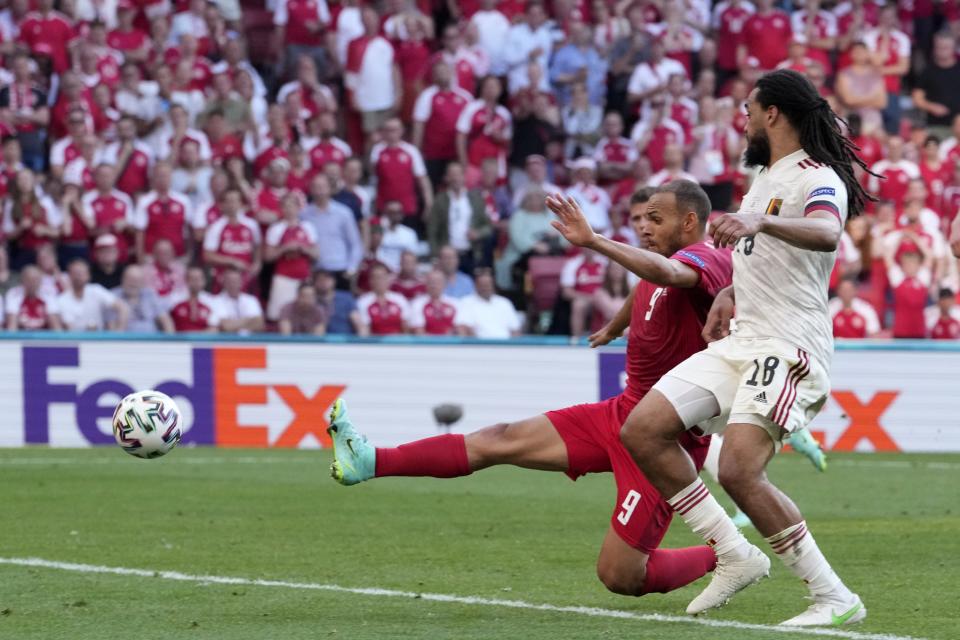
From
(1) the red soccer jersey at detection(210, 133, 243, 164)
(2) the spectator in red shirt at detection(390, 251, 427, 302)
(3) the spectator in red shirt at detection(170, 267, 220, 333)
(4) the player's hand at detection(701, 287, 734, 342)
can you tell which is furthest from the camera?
(1) the red soccer jersey at detection(210, 133, 243, 164)

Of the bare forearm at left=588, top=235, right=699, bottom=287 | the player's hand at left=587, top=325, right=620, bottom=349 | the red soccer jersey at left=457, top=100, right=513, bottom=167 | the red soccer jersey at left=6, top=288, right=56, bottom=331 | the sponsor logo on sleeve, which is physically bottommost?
the red soccer jersey at left=6, top=288, right=56, bottom=331

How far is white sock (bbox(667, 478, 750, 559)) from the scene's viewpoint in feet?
22.3

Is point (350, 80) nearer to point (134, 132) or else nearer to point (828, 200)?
point (134, 132)

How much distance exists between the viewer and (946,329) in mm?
17969

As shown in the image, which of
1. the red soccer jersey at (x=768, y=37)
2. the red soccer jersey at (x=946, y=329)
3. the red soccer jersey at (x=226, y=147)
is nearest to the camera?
the red soccer jersey at (x=946, y=329)

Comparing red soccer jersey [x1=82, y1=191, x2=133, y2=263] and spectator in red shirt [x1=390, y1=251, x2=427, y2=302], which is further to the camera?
red soccer jersey [x1=82, y1=191, x2=133, y2=263]

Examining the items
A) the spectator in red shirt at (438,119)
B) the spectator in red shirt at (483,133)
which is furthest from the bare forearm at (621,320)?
the spectator in red shirt at (438,119)

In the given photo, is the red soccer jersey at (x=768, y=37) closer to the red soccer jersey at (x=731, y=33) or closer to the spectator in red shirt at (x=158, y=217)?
the red soccer jersey at (x=731, y=33)

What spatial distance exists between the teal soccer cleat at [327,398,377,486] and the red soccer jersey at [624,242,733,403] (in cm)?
123

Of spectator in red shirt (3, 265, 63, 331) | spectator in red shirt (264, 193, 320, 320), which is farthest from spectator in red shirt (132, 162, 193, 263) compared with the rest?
spectator in red shirt (3, 265, 63, 331)

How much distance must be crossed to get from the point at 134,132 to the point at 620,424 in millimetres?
13444

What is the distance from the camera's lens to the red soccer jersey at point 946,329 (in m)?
17.9

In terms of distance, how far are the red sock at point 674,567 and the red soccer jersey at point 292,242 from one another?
12.0 meters

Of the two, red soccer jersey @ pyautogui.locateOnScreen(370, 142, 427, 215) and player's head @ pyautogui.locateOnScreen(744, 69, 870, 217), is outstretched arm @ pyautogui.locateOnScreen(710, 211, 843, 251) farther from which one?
red soccer jersey @ pyautogui.locateOnScreen(370, 142, 427, 215)
